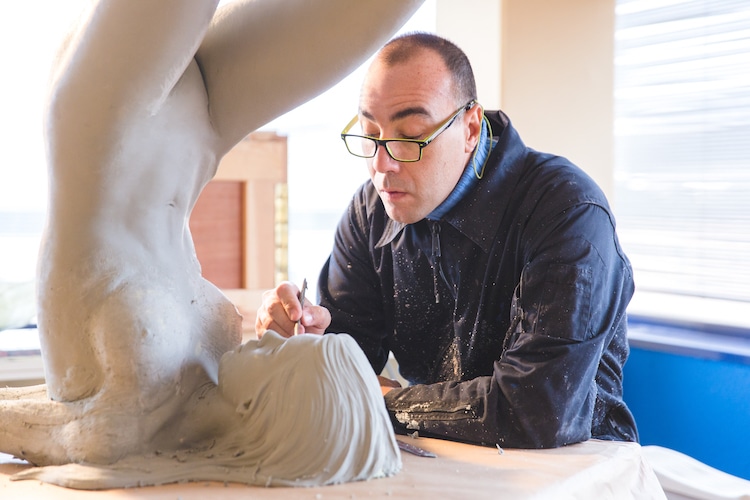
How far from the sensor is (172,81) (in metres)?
1.24

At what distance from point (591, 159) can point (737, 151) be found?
1.98ft

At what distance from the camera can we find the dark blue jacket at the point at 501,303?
162 cm

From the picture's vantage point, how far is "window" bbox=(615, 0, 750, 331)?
3006 mm

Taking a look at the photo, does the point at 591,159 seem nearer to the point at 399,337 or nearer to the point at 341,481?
the point at 399,337

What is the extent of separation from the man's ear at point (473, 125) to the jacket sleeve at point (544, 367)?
0.34 m

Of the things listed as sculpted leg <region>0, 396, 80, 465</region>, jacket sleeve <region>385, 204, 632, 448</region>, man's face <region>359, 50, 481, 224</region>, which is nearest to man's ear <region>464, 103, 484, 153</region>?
man's face <region>359, 50, 481, 224</region>

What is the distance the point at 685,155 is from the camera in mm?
3197

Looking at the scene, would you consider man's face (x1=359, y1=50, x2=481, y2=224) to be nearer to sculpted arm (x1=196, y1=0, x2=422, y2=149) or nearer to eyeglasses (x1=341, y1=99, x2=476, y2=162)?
eyeglasses (x1=341, y1=99, x2=476, y2=162)

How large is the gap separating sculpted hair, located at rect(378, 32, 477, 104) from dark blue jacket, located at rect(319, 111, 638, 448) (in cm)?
21

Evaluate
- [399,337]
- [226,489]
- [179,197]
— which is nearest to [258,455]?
[226,489]

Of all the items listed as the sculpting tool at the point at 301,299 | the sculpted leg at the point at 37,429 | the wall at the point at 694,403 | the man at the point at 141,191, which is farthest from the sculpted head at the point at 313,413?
the wall at the point at 694,403

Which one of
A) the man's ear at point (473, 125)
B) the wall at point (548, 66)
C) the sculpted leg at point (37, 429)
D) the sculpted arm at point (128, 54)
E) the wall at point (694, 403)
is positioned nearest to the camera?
the sculpted arm at point (128, 54)

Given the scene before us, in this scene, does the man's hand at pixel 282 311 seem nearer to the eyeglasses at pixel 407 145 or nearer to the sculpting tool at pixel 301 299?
the sculpting tool at pixel 301 299

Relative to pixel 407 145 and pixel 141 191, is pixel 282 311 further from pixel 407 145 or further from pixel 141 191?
pixel 141 191
